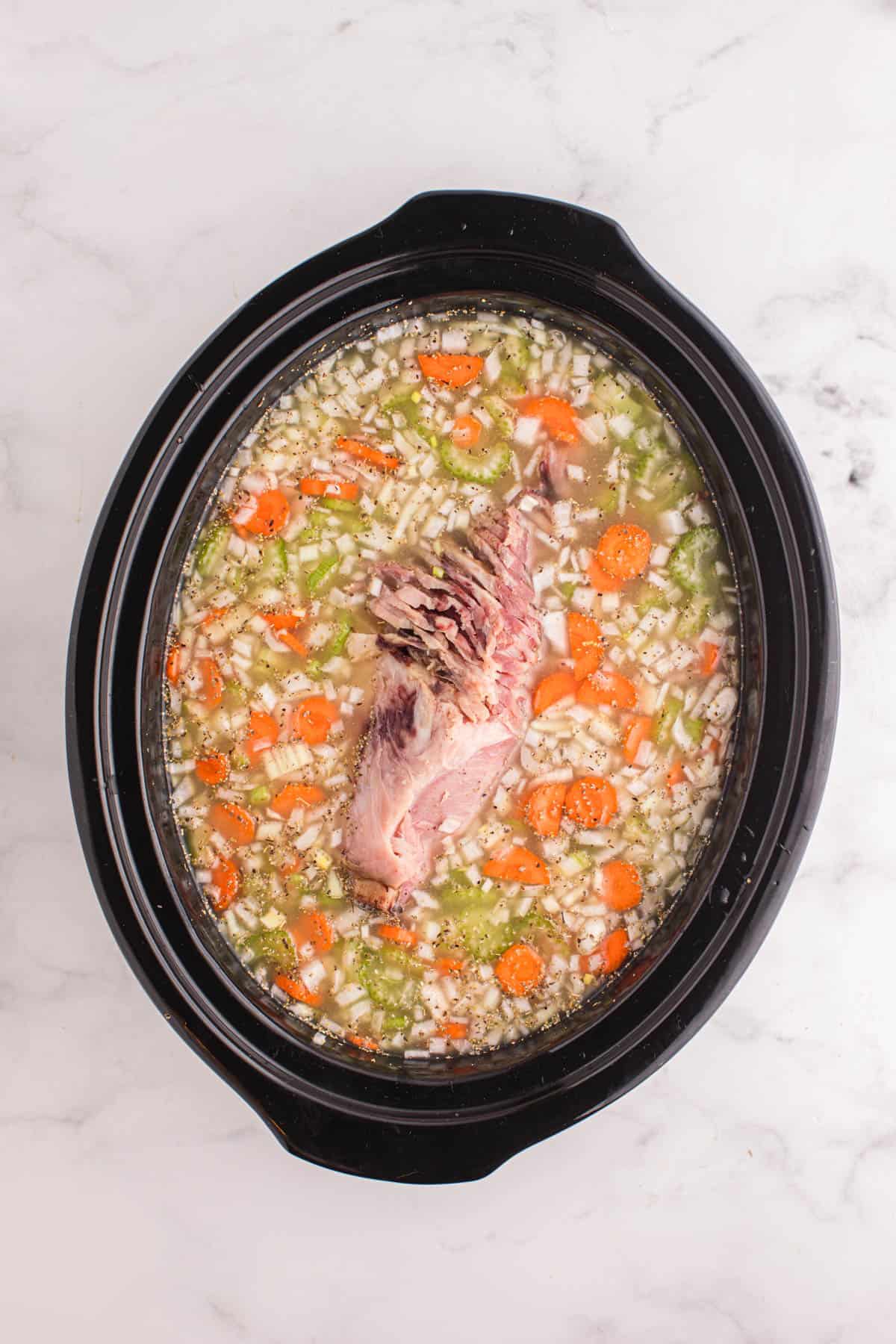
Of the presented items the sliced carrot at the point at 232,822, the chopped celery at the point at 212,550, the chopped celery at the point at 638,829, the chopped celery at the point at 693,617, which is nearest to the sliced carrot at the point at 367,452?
the chopped celery at the point at 212,550

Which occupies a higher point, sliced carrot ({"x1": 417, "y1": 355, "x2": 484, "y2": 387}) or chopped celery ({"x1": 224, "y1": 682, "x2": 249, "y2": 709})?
sliced carrot ({"x1": 417, "y1": 355, "x2": 484, "y2": 387})

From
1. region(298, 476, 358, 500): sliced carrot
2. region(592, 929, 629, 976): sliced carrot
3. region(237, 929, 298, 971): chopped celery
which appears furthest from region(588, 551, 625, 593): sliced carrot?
region(237, 929, 298, 971): chopped celery

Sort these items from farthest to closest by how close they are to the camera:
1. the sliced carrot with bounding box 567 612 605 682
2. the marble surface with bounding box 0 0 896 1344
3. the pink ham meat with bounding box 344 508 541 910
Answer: the marble surface with bounding box 0 0 896 1344
the sliced carrot with bounding box 567 612 605 682
the pink ham meat with bounding box 344 508 541 910

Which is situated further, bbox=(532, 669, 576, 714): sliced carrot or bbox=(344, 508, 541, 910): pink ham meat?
bbox=(532, 669, 576, 714): sliced carrot

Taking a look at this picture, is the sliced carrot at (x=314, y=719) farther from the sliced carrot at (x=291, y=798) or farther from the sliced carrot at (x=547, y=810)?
the sliced carrot at (x=547, y=810)

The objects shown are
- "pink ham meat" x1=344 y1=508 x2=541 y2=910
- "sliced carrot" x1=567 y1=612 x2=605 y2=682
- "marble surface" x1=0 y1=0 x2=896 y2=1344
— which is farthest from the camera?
"marble surface" x1=0 y1=0 x2=896 y2=1344

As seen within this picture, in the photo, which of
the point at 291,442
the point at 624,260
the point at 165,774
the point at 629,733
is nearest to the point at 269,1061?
the point at 165,774

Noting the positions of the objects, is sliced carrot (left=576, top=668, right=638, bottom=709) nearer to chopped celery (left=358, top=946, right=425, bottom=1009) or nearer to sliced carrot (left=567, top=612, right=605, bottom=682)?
sliced carrot (left=567, top=612, right=605, bottom=682)

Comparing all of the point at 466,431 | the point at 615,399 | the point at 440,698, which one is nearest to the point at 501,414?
the point at 466,431
